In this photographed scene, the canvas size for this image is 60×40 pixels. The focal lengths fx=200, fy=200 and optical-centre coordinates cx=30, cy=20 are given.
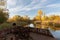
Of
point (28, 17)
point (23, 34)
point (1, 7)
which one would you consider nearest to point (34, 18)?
point (28, 17)

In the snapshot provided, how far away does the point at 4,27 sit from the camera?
5.12 metres

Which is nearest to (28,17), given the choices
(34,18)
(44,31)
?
(34,18)

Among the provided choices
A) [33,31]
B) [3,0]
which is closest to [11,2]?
[3,0]

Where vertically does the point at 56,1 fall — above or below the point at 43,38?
above

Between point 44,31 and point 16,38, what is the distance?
0.75 m

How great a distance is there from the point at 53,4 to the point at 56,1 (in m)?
0.11

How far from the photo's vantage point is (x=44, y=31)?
204 inches

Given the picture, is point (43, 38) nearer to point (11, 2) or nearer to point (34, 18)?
point (34, 18)

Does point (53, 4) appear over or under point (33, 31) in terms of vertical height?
over

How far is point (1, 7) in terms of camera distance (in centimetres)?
537

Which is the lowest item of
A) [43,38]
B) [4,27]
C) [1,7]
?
[43,38]

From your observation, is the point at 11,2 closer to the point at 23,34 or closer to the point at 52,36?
the point at 23,34

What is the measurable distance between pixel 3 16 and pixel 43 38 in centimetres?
121

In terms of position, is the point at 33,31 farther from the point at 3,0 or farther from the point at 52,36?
the point at 3,0
